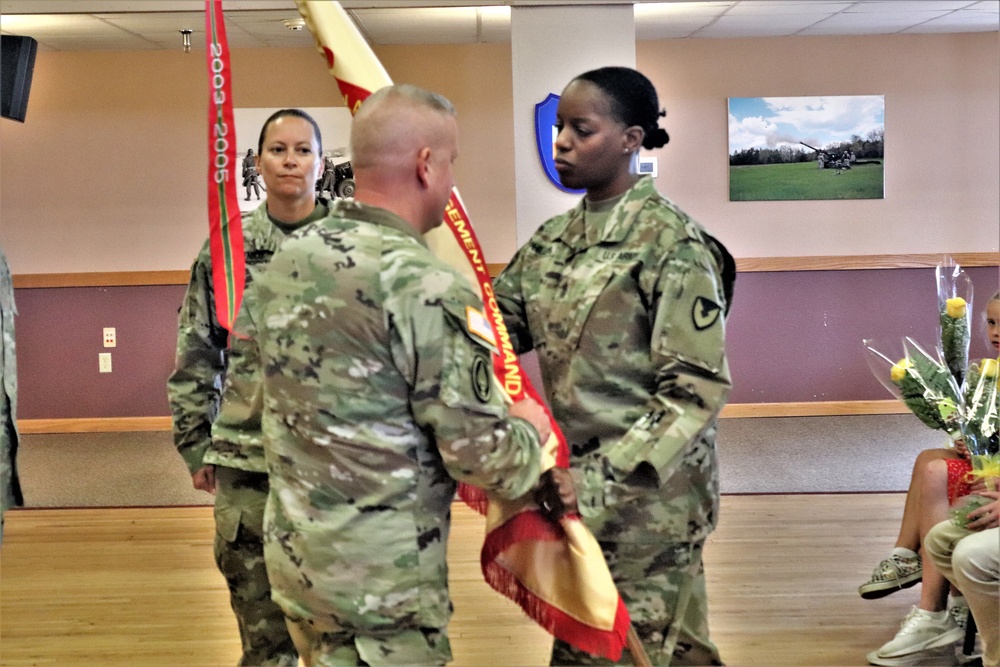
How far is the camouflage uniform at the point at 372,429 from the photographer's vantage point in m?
1.69

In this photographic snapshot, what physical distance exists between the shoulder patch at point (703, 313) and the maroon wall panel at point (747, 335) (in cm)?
622

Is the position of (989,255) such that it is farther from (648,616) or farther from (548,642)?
(648,616)

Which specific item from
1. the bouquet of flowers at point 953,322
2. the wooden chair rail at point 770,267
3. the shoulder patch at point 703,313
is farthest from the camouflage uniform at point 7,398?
the wooden chair rail at point 770,267

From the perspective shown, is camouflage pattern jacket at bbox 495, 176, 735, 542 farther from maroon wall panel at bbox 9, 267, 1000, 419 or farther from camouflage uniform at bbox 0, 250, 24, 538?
maroon wall panel at bbox 9, 267, 1000, 419

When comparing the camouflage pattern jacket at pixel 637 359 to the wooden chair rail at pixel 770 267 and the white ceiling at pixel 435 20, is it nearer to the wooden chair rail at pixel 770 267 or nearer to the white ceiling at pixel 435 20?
the white ceiling at pixel 435 20

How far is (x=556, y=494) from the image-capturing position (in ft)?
6.37

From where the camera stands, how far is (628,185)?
2.21 m

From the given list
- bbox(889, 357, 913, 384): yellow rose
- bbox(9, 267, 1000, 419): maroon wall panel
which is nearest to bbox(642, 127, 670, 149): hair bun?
bbox(889, 357, 913, 384): yellow rose

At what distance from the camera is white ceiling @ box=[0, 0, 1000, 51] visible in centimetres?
620

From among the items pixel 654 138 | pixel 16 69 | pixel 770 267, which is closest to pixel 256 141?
pixel 16 69

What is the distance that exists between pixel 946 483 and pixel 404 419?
8.20 feet

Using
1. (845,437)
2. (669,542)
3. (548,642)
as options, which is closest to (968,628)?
(548,642)

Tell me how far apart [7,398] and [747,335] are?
19.7 ft

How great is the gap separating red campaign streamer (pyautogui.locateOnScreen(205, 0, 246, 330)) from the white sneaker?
2.37m
